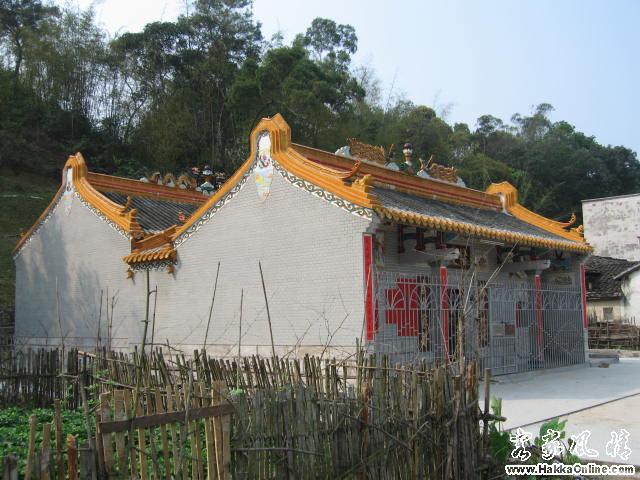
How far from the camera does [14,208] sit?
80.0ft

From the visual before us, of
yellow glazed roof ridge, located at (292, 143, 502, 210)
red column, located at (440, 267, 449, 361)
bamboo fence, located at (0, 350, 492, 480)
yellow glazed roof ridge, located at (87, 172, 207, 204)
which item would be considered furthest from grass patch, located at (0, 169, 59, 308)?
bamboo fence, located at (0, 350, 492, 480)

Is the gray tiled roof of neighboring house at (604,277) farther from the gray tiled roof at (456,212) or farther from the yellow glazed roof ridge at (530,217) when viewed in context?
the gray tiled roof at (456,212)

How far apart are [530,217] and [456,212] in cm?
395

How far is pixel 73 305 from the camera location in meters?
15.0

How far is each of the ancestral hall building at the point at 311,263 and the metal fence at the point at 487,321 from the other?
37 mm

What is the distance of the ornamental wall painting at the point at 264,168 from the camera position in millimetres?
11375

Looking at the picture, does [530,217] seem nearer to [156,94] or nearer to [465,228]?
[465,228]

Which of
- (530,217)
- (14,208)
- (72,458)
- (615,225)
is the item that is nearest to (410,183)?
(530,217)

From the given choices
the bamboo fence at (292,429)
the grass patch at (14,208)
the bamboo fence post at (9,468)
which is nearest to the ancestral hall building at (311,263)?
the bamboo fence at (292,429)

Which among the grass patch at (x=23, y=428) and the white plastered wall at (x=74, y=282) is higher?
the white plastered wall at (x=74, y=282)

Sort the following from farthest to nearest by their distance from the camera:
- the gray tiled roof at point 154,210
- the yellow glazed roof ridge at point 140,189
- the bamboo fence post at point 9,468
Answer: the yellow glazed roof ridge at point 140,189, the gray tiled roof at point 154,210, the bamboo fence post at point 9,468

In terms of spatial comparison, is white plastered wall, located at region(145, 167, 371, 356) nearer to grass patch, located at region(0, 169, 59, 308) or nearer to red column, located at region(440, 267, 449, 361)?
red column, located at region(440, 267, 449, 361)

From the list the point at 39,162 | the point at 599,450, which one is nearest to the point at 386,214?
the point at 599,450

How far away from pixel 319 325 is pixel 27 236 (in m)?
9.63
